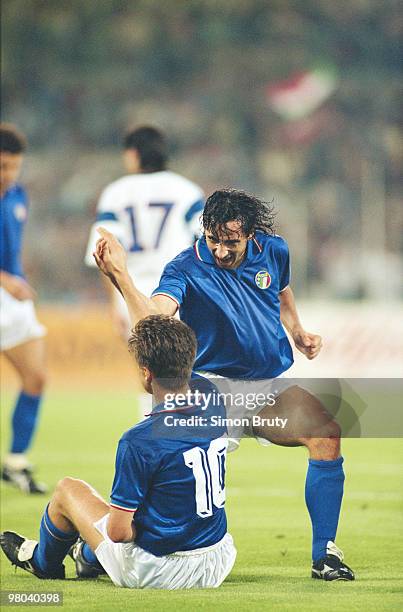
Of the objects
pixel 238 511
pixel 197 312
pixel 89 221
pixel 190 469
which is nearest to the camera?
pixel 190 469

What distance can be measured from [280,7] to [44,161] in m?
5.79

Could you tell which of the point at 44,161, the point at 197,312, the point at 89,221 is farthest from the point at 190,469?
the point at 44,161

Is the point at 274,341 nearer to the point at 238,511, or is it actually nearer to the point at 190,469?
the point at 190,469

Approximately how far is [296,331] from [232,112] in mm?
14596

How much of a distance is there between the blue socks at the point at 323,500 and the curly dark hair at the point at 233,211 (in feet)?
2.47

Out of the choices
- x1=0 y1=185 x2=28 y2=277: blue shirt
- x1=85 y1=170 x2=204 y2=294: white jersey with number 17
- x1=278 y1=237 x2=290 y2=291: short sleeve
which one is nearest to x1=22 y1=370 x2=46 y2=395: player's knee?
x1=0 y1=185 x2=28 y2=277: blue shirt

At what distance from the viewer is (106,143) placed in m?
17.9

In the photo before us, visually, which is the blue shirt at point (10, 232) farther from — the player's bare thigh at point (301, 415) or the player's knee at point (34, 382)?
the player's bare thigh at point (301, 415)

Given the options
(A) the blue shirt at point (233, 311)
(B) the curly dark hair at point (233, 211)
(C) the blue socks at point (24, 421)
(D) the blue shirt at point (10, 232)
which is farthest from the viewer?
(D) the blue shirt at point (10, 232)

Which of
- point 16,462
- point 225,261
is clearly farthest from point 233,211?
point 16,462

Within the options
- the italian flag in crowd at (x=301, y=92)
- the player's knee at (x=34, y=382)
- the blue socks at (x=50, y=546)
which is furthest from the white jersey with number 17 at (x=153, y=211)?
the italian flag in crowd at (x=301, y=92)

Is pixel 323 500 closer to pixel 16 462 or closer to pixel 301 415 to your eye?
pixel 301 415

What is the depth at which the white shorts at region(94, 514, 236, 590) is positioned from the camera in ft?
10.8

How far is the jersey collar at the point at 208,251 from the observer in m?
3.74
